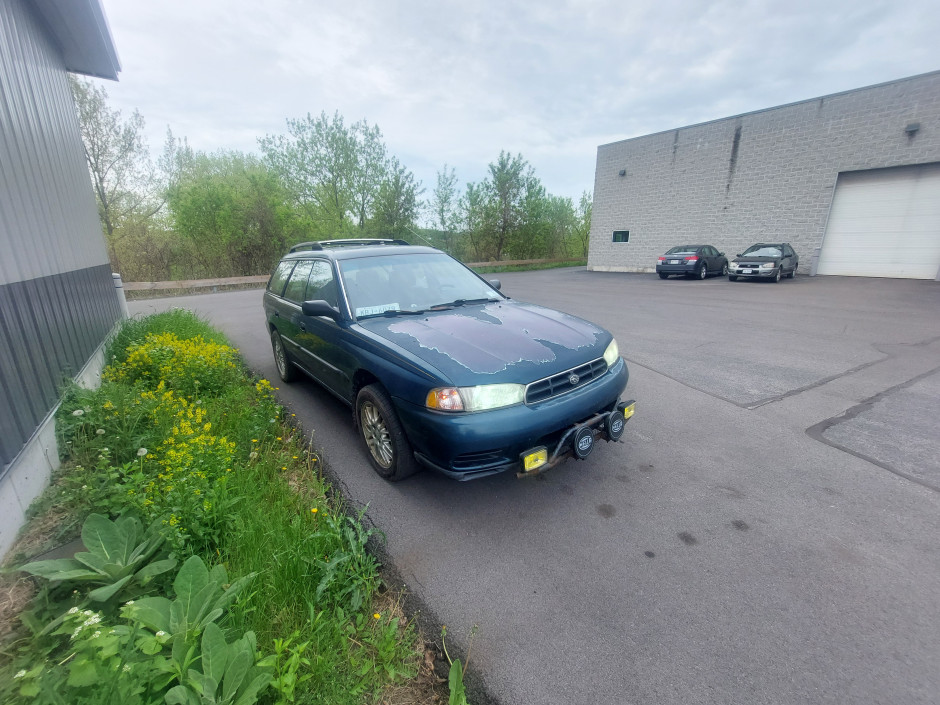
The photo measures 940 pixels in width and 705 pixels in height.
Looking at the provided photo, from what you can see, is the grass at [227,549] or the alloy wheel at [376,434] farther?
the alloy wheel at [376,434]

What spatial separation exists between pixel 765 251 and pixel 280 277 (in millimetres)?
17651

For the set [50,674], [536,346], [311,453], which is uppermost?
[536,346]

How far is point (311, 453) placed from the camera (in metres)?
3.54

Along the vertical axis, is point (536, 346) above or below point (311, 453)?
above

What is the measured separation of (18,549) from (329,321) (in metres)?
2.30

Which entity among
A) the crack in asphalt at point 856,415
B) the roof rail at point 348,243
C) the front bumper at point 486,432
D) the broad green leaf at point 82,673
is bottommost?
the crack in asphalt at point 856,415

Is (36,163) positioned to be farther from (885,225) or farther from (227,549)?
(885,225)

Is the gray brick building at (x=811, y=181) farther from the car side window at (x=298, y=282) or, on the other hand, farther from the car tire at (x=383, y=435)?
the car tire at (x=383, y=435)

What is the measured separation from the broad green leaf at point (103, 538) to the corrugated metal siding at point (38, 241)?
795 millimetres

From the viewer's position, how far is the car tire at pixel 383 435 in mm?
2875

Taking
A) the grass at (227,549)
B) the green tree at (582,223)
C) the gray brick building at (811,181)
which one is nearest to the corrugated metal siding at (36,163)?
the grass at (227,549)

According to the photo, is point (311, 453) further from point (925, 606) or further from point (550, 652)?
point (925, 606)

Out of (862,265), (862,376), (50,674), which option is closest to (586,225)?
(862,265)

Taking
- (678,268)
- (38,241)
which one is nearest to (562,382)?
(38,241)
